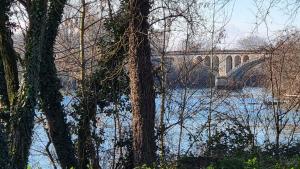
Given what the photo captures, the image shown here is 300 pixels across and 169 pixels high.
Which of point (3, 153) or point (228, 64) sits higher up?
point (228, 64)

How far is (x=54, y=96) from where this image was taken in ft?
43.0

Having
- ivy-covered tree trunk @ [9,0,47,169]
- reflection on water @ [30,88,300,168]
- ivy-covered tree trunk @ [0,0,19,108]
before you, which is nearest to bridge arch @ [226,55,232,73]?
reflection on water @ [30,88,300,168]

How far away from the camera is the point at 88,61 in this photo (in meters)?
14.9

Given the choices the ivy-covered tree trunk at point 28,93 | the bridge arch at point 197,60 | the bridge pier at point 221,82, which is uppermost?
the bridge arch at point 197,60

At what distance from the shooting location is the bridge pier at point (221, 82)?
15337mm

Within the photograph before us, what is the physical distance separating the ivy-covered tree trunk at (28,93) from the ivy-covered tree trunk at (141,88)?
2.04 meters

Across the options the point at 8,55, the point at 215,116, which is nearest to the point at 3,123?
the point at 8,55

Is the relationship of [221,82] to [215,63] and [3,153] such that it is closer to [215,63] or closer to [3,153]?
[215,63]

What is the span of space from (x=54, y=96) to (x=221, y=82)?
18.0ft

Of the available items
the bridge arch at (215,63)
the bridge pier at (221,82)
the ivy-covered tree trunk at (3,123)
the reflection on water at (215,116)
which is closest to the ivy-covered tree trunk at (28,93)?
the ivy-covered tree trunk at (3,123)

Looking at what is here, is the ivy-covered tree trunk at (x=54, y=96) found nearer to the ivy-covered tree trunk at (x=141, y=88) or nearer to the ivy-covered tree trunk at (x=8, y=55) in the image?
the ivy-covered tree trunk at (x=8, y=55)

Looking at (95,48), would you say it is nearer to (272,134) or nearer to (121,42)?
(121,42)

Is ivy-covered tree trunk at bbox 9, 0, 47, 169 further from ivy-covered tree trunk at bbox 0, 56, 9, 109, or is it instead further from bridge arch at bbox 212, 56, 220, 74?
bridge arch at bbox 212, 56, 220, 74

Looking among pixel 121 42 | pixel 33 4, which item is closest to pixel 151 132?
pixel 121 42
